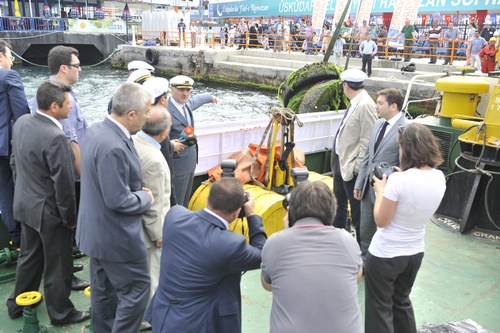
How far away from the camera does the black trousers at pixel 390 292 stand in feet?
8.25

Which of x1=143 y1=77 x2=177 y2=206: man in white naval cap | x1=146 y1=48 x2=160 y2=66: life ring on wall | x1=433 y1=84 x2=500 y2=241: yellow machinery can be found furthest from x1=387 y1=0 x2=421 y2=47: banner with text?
x1=143 y1=77 x2=177 y2=206: man in white naval cap

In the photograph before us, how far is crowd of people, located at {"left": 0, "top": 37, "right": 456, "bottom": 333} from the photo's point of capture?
1.84 m

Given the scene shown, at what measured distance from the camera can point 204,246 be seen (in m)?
1.96

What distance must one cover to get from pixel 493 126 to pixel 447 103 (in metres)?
0.99

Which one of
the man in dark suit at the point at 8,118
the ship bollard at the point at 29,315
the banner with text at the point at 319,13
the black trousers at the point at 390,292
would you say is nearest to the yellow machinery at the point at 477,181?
the black trousers at the point at 390,292

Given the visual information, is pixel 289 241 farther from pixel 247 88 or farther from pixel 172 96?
pixel 247 88

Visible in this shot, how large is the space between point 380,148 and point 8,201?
285cm

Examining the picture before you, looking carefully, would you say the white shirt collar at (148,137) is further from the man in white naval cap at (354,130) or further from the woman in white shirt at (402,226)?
the man in white naval cap at (354,130)

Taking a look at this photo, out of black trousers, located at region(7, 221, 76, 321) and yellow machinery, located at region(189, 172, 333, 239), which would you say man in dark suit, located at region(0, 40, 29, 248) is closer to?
black trousers, located at region(7, 221, 76, 321)

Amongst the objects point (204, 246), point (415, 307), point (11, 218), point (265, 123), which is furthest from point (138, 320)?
point (265, 123)

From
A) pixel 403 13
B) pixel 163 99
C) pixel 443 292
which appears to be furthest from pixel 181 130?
pixel 403 13

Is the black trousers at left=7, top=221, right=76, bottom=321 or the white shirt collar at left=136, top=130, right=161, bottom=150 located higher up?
the white shirt collar at left=136, top=130, right=161, bottom=150

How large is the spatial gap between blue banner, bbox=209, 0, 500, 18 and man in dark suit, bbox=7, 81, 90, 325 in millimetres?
20029

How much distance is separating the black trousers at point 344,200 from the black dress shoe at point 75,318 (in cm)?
222
